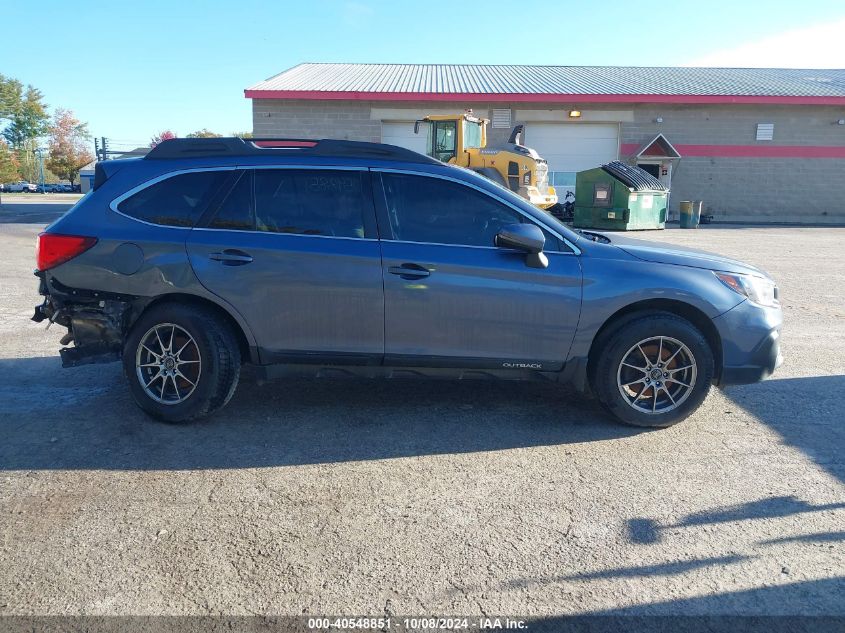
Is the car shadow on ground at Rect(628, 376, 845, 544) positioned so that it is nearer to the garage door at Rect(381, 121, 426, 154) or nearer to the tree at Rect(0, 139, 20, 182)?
the garage door at Rect(381, 121, 426, 154)

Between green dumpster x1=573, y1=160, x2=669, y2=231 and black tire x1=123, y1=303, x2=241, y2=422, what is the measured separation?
19.6m

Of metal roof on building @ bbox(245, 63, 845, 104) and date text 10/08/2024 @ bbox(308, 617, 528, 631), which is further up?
metal roof on building @ bbox(245, 63, 845, 104)

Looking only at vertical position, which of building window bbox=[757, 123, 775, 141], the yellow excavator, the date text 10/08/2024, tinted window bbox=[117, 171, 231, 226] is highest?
building window bbox=[757, 123, 775, 141]

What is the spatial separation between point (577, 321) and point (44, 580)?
3.27 metres

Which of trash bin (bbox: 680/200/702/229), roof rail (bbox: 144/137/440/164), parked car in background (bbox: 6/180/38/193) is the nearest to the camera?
roof rail (bbox: 144/137/440/164)

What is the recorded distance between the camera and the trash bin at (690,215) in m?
25.8

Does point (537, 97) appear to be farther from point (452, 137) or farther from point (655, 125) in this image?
point (452, 137)

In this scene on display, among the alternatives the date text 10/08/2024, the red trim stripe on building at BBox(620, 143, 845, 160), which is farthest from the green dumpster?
the date text 10/08/2024

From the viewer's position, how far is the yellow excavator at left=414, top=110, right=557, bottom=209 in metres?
20.2

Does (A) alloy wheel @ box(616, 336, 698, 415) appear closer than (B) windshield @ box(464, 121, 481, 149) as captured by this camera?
Yes

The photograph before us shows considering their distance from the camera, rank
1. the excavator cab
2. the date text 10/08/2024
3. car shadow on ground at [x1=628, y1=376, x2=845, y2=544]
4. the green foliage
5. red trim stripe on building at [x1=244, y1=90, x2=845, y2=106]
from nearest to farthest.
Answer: the date text 10/08/2024
car shadow on ground at [x1=628, y1=376, x2=845, y2=544]
the excavator cab
red trim stripe on building at [x1=244, y1=90, x2=845, y2=106]
the green foliage

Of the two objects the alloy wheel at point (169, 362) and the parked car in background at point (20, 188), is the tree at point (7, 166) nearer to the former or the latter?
the parked car in background at point (20, 188)

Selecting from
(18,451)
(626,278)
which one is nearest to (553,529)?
(626,278)

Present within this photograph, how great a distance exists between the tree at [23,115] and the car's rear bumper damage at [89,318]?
335 ft
